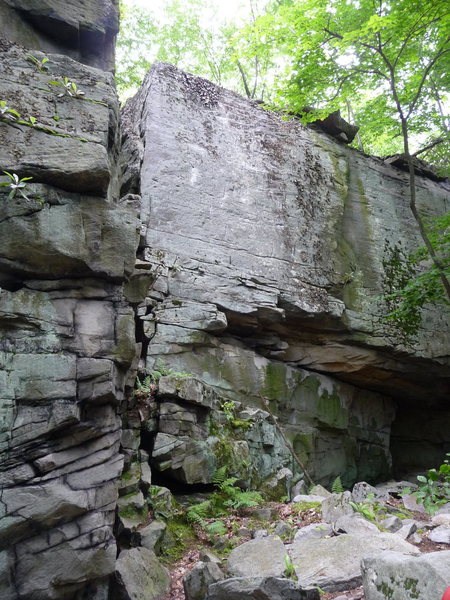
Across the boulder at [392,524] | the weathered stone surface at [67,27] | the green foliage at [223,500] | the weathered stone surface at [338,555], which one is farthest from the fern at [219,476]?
the weathered stone surface at [67,27]

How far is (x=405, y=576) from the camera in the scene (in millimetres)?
3551

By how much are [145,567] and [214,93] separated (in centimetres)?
1077

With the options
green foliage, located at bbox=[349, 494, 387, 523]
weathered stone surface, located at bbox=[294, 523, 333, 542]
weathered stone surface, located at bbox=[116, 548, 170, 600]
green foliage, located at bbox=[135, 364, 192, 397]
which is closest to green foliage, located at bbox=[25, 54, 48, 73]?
green foliage, located at bbox=[135, 364, 192, 397]

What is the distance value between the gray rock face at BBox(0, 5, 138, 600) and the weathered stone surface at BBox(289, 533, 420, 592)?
78.7 inches

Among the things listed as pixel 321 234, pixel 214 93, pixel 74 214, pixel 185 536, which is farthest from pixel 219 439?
pixel 214 93

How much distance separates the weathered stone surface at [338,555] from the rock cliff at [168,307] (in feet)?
6.31

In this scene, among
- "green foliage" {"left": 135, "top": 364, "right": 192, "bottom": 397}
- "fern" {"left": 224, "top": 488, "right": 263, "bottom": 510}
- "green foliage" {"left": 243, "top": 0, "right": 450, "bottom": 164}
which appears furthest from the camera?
"green foliage" {"left": 243, "top": 0, "right": 450, "bottom": 164}

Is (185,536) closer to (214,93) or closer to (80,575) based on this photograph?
(80,575)

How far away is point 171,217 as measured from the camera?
10.6m

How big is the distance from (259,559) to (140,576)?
132 centimetres

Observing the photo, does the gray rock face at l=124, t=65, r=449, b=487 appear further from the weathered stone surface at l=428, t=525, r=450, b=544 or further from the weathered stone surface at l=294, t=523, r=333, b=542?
the weathered stone surface at l=428, t=525, r=450, b=544

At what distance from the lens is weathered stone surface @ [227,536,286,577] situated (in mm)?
5227

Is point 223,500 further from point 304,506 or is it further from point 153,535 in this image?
point 153,535

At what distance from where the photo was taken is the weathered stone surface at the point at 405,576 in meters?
3.33
